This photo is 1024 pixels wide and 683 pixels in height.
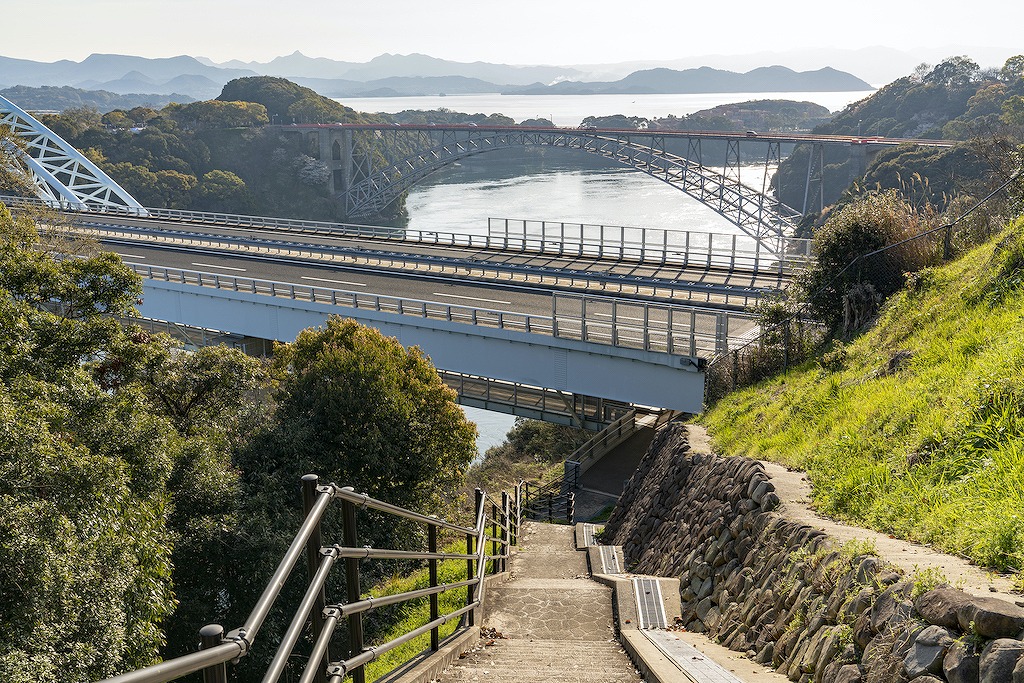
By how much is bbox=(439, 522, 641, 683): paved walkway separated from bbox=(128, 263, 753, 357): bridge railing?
29.8 ft

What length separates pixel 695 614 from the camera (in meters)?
7.54

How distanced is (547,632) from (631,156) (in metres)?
59.9

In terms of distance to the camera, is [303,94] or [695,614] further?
[303,94]

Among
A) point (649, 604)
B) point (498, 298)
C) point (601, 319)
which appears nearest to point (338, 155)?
point (498, 298)

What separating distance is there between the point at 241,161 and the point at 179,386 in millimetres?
92077

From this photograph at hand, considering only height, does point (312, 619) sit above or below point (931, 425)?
above

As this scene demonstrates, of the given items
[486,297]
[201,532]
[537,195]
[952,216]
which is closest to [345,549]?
[201,532]

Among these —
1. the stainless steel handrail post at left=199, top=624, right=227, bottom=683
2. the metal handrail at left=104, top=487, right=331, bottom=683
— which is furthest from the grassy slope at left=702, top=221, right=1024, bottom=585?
the stainless steel handrail post at left=199, top=624, right=227, bottom=683

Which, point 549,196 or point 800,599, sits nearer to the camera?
point 800,599

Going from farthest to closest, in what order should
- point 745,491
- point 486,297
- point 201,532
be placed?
1. point 486,297
2. point 201,532
3. point 745,491

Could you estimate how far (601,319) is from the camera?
2253 centimetres

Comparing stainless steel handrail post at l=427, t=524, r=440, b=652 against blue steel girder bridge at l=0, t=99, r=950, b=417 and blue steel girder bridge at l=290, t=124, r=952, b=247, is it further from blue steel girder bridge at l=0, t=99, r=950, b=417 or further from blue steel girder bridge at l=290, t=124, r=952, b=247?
blue steel girder bridge at l=290, t=124, r=952, b=247

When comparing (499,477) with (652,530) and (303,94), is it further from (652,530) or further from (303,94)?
(303,94)

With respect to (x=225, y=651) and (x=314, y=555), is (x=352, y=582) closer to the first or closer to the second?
(x=314, y=555)
